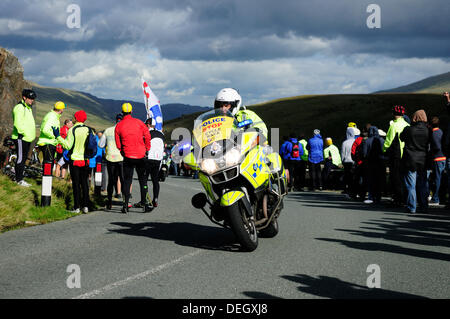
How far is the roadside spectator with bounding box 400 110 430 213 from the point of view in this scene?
37.8 feet

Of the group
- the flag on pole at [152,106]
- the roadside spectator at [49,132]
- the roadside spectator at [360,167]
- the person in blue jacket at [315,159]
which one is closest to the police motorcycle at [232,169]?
the roadside spectator at [49,132]

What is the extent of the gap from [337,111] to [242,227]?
86272mm

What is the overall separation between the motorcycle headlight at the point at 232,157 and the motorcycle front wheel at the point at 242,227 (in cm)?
51

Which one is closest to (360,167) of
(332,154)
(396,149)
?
(396,149)

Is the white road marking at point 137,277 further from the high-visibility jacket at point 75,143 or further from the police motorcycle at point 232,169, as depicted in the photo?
the high-visibility jacket at point 75,143

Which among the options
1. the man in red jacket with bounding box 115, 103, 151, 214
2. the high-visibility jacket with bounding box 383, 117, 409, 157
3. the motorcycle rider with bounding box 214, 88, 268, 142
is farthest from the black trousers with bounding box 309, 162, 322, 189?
the motorcycle rider with bounding box 214, 88, 268, 142

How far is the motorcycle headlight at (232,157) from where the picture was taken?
21.4ft

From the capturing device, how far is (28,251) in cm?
698

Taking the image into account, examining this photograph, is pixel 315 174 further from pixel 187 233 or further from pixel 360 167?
pixel 187 233

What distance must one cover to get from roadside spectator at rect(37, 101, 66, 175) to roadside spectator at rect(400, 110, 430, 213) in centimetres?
780

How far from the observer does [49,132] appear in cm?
1195
